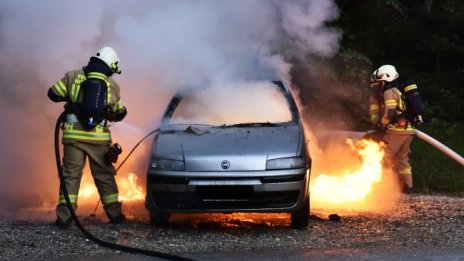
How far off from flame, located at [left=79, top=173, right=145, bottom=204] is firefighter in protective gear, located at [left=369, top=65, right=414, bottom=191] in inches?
144

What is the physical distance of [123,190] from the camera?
7723mm

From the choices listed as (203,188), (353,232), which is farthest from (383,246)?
(203,188)

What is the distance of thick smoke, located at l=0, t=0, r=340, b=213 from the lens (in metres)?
7.47

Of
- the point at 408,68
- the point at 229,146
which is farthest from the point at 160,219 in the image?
the point at 408,68

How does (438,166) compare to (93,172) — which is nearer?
(93,172)

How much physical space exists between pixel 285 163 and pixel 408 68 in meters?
9.40

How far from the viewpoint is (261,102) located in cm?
687

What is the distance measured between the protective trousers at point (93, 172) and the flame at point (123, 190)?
849 millimetres

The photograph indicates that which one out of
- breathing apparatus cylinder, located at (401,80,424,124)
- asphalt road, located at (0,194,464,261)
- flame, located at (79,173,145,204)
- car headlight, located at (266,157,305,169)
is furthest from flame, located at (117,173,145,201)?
breathing apparatus cylinder, located at (401,80,424,124)

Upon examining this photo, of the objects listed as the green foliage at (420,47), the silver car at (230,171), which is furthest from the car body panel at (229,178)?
the green foliage at (420,47)

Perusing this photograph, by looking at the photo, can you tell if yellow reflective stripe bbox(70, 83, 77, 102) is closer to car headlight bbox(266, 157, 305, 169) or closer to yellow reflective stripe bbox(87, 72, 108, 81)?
yellow reflective stripe bbox(87, 72, 108, 81)

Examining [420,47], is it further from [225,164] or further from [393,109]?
[225,164]

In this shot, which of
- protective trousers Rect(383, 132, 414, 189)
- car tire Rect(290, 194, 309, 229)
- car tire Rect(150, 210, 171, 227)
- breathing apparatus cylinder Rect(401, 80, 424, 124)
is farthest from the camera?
protective trousers Rect(383, 132, 414, 189)

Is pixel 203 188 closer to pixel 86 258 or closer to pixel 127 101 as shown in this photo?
pixel 86 258
